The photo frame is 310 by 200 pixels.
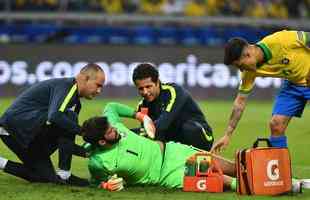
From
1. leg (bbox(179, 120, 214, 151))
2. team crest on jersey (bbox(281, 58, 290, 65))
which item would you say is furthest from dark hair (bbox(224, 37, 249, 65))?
leg (bbox(179, 120, 214, 151))

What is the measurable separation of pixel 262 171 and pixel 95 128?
1750 millimetres

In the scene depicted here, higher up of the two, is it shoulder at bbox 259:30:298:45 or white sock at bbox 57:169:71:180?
shoulder at bbox 259:30:298:45

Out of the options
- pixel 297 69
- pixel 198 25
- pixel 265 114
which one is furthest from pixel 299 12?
pixel 297 69

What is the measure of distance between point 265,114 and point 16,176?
37.2 ft

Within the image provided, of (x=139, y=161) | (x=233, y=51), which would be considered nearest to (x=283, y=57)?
(x=233, y=51)

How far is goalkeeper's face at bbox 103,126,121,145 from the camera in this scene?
9.50 meters

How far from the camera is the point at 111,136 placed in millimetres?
9539

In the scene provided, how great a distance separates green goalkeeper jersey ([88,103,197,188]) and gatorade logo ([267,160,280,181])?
0.95m

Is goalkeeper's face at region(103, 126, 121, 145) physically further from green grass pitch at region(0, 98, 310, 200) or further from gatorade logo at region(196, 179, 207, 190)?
gatorade logo at region(196, 179, 207, 190)

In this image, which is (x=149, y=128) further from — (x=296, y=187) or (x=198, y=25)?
(x=198, y=25)

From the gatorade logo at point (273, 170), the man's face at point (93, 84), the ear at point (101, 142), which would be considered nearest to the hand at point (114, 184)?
the ear at point (101, 142)

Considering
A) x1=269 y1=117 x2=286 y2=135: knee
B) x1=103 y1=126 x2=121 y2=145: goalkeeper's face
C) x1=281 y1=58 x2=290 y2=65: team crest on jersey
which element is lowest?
x1=269 y1=117 x2=286 y2=135: knee

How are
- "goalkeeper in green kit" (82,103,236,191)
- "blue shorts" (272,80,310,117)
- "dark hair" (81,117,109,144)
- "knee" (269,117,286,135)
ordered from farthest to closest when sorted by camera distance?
"blue shorts" (272,80,310,117) < "knee" (269,117,286,135) < "goalkeeper in green kit" (82,103,236,191) < "dark hair" (81,117,109,144)

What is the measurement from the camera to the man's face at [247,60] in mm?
10023
